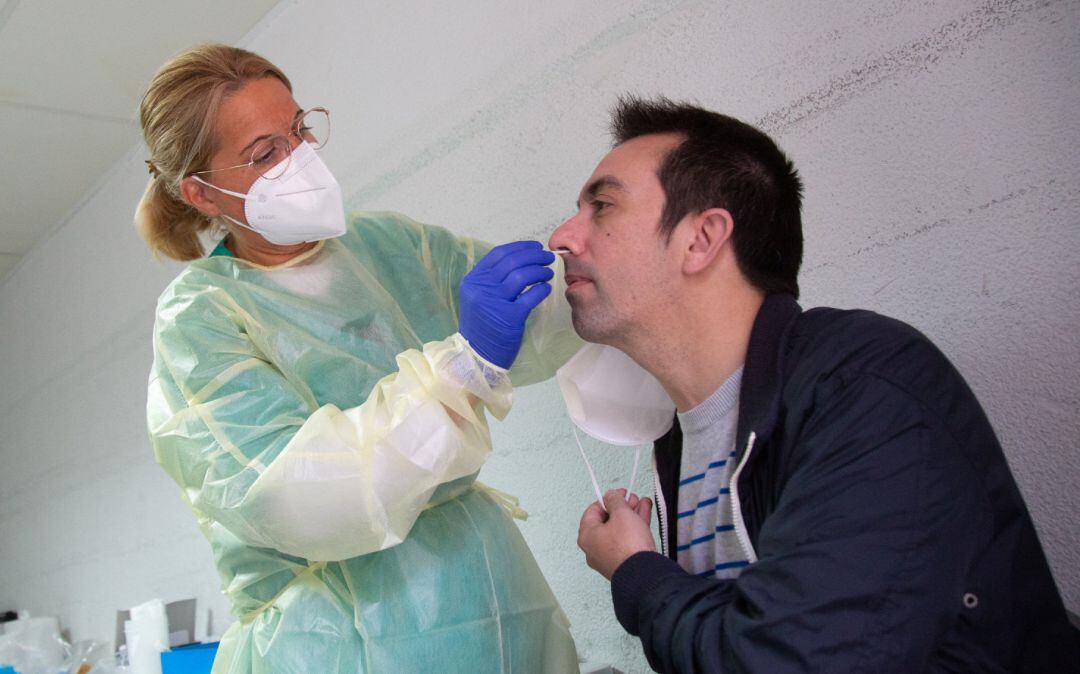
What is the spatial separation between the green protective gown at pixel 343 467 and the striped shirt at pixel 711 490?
27 centimetres

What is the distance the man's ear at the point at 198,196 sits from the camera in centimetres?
140

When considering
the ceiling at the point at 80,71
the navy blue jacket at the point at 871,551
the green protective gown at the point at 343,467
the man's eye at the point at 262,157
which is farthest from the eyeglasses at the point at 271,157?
the ceiling at the point at 80,71

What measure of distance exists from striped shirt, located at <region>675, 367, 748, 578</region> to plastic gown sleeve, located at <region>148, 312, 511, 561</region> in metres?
0.27

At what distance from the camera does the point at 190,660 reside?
2367 millimetres

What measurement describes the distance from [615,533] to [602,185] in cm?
49

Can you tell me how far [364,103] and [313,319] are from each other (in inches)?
47.5

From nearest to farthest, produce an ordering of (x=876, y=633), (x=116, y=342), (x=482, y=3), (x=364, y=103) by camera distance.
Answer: (x=876, y=633) → (x=482, y=3) → (x=364, y=103) → (x=116, y=342)

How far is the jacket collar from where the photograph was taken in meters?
1.00

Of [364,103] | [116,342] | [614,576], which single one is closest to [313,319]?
[614,576]

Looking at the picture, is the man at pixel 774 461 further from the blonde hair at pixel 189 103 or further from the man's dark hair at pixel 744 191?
the blonde hair at pixel 189 103

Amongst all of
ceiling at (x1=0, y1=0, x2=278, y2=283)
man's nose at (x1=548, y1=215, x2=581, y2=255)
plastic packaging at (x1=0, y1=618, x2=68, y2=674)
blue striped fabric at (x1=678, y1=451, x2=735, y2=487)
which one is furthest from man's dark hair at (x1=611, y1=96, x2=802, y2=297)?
plastic packaging at (x1=0, y1=618, x2=68, y2=674)

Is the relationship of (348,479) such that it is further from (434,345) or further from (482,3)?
(482,3)

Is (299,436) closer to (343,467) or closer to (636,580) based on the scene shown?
(343,467)

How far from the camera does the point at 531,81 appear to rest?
1882mm
